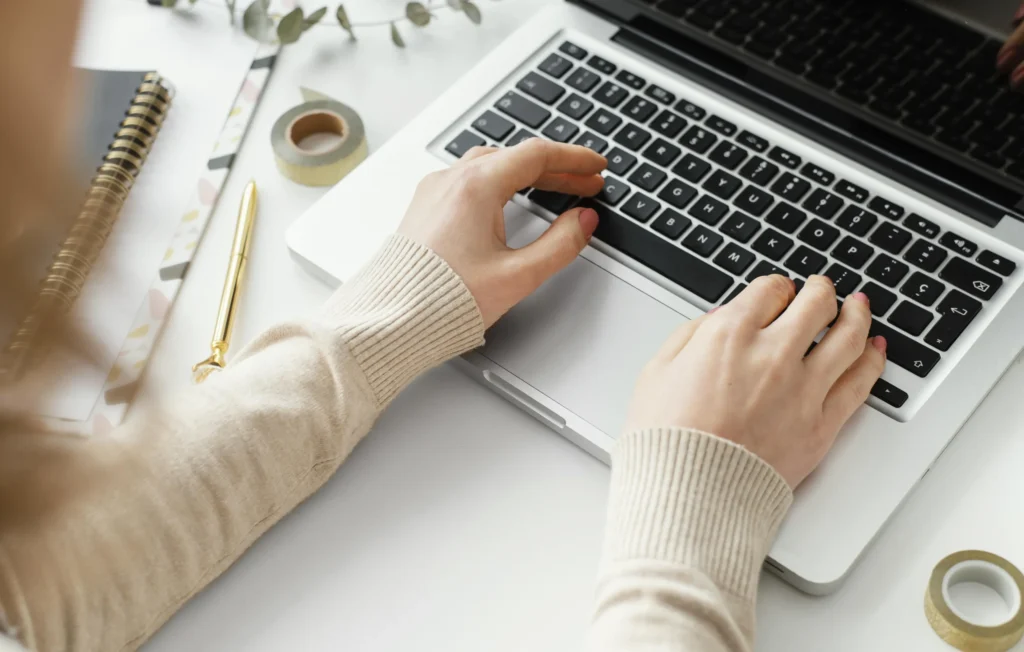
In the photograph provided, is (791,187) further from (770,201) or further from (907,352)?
(907,352)

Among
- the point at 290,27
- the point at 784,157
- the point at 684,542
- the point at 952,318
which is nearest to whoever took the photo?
the point at 684,542

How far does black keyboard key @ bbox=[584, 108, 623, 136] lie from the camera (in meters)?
0.78

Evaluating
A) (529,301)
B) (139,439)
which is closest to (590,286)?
(529,301)

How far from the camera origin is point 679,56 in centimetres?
83

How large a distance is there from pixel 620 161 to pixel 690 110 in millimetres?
83

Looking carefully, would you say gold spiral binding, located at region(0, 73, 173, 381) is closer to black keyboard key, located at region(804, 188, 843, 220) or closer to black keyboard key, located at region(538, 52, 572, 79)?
black keyboard key, located at region(538, 52, 572, 79)

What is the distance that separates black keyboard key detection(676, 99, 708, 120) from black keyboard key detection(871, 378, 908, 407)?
0.88 feet

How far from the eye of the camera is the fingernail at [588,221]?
0.70 m

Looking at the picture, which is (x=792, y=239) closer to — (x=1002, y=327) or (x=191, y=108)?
(x=1002, y=327)

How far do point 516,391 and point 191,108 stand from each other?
1.36ft

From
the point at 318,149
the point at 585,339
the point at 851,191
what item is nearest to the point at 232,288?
the point at 318,149

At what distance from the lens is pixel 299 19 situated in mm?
873

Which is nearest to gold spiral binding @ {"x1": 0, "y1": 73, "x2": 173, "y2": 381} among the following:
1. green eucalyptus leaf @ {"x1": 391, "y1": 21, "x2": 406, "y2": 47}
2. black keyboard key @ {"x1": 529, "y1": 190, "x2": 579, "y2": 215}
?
green eucalyptus leaf @ {"x1": 391, "y1": 21, "x2": 406, "y2": 47}

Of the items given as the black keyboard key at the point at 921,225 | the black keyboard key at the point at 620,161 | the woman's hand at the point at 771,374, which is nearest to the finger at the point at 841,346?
the woman's hand at the point at 771,374
